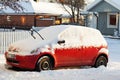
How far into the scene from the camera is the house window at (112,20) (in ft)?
130

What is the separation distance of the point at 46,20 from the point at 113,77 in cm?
4495

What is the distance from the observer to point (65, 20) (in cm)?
6669

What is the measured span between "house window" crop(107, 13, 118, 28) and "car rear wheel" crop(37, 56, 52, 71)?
27026 mm

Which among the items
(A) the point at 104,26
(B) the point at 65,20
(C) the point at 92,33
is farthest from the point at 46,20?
(C) the point at 92,33

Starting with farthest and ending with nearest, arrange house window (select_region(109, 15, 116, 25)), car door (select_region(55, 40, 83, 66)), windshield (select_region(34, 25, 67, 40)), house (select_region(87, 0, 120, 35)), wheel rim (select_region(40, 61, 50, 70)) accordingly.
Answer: house window (select_region(109, 15, 116, 25)), house (select_region(87, 0, 120, 35)), windshield (select_region(34, 25, 67, 40)), car door (select_region(55, 40, 83, 66)), wheel rim (select_region(40, 61, 50, 70))

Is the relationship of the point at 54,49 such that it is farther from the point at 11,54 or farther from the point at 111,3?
the point at 111,3

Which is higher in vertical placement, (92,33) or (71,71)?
(92,33)

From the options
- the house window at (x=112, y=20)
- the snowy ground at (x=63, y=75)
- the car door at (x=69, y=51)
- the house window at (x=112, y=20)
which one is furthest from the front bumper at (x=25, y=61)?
the house window at (x=112, y=20)

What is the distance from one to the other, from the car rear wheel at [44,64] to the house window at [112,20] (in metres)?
27.0

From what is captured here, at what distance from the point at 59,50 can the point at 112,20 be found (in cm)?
2755

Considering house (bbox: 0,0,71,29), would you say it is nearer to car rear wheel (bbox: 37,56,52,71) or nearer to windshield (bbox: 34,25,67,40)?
windshield (bbox: 34,25,67,40)

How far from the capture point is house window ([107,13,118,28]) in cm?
3972

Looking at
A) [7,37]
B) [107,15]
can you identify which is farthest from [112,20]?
[7,37]

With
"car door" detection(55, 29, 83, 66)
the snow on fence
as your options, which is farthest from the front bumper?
the snow on fence
